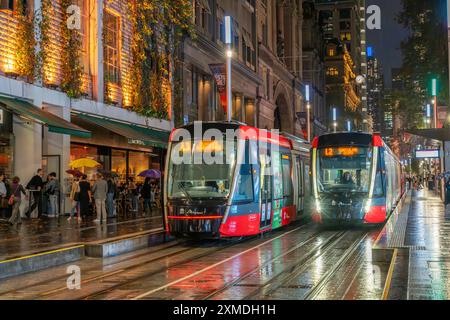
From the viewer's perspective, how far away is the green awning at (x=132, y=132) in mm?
27531

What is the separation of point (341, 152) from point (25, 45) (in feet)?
39.0

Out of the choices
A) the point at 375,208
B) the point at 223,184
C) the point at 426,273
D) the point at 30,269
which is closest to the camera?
the point at 426,273

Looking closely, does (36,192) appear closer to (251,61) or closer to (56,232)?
(56,232)

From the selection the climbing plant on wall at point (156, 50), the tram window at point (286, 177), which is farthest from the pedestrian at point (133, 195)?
the tram window at point (286, 177)

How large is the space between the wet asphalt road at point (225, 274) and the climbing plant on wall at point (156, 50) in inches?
602

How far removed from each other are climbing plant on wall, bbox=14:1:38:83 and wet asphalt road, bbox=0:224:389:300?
8861mm

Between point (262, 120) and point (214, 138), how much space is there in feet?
125

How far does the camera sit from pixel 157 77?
114 feet

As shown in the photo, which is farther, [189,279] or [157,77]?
[157,77]

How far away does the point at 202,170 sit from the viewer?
1831cm

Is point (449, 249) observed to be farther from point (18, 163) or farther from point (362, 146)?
point (18, 163)

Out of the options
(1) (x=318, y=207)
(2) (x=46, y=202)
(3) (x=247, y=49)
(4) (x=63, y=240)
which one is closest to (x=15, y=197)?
(4) (x=63, y=240)

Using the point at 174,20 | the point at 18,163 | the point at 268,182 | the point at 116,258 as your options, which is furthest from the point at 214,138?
the point at 174,20

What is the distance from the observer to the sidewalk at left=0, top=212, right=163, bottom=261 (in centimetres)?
1600
